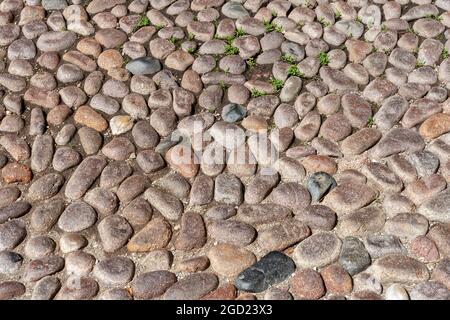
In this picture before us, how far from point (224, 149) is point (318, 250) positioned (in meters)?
0.76

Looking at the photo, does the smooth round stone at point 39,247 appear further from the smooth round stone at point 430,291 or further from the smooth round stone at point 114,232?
the smooth round stone at point 430,291

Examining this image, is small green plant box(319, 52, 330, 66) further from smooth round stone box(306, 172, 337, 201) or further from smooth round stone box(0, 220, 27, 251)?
smooth round stone box(0, 220, 27, 251)

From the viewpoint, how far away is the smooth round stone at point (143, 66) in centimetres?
371

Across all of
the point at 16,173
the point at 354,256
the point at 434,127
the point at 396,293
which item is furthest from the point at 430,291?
the point at 16,173

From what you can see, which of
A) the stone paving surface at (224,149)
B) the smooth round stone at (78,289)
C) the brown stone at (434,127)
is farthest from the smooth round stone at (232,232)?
the brown stone at (434,127)

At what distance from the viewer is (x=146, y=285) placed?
2781 mm

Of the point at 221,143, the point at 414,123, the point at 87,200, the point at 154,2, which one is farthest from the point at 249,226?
the point at 154,2

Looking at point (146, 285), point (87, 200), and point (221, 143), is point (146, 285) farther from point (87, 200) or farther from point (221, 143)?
point (221, 143)

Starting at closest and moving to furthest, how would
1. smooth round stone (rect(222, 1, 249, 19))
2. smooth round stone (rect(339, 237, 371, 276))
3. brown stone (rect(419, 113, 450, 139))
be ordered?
smooth round stone (rect(339, 237, 371, 276)) → brown stone (rect(419, 113, 450, 139)) → smooth round stone (rect(222, 1, 249, 19))

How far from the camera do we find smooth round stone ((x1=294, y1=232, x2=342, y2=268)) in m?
2.85

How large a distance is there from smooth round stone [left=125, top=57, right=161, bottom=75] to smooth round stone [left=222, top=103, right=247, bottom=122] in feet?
1.72

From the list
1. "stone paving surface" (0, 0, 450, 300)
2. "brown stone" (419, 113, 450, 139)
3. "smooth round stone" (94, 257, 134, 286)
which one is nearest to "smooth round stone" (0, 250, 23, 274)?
"stone paving surface" (0, 0, 450, 300)

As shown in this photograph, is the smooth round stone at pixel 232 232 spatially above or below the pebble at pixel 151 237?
above

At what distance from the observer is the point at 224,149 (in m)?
3.31
